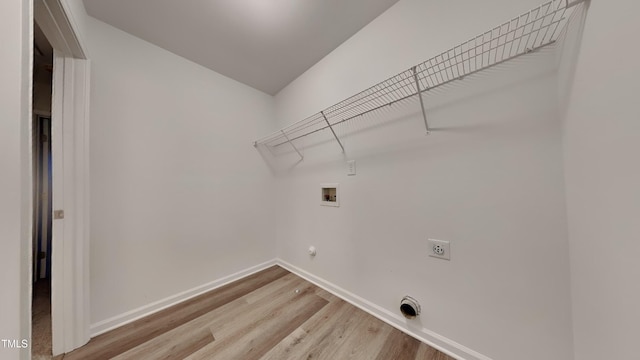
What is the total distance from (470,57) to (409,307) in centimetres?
145

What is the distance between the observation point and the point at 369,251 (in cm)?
148

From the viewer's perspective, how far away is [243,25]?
4.82 feet

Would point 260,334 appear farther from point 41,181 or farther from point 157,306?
point 41,181

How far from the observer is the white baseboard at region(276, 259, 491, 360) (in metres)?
1.07

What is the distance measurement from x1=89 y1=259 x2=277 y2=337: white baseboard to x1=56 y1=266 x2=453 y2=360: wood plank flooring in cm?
5

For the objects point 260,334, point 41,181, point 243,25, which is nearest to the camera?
point 260,334

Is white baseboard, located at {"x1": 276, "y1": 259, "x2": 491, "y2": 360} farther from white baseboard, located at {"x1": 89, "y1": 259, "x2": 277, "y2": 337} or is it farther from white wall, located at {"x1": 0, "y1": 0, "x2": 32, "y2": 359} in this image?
white wall, located at {"x1": 0, "y1": 0, "x2": 32, "y2": 359}

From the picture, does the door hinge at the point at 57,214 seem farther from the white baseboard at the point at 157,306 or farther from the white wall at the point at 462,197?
the white wall at the point at 462,197

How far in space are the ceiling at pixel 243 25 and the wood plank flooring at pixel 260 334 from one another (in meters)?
2.18

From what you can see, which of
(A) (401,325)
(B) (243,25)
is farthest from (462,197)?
(B) (243,25)

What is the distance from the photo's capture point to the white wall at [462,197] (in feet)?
2.82

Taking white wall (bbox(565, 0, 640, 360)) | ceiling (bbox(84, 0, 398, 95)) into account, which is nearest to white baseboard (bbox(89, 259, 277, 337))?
ceiling (bbox(84, 0, 398, 95))

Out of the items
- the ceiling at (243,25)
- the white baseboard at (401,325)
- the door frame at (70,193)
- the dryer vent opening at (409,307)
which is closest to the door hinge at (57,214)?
the door frame at (70,193)

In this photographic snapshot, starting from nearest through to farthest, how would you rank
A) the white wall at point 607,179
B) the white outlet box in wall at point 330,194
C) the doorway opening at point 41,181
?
the white wall at point 607,179, the white outlet box in wall at point 330,194, the doorway opening at point 41,181
